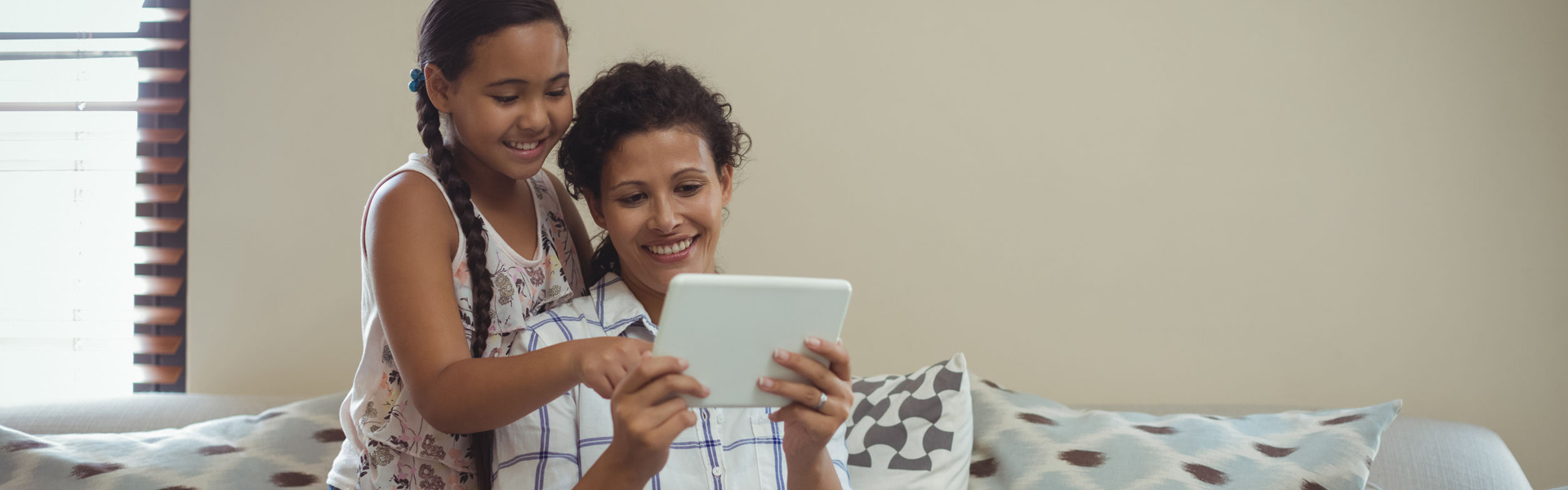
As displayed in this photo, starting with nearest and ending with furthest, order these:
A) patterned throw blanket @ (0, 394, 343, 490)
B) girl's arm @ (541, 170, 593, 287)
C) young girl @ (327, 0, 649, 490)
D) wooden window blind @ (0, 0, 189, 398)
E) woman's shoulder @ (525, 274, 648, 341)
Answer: young girl @ (327, 0, 649, 490)
woman's shoulder @ (525, 274, 648, 341)
girl's arm @ (541, 170, 593, 287)
patterned throw blanket @ (0, 394, 343, 490)
wooden window blind @ (0, 0, 189, 398)

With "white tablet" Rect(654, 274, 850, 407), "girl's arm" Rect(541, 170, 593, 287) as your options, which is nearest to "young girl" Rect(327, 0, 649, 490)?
"girl's arm" Rect(541, 170, 593, 287)

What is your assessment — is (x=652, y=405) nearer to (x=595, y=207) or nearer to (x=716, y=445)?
(x=716, y=445)

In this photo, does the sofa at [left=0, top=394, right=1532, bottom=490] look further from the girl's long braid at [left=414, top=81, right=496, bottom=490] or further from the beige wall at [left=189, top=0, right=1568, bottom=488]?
the girl's long braid at [left=414, top=81, right=496, bottom=490]

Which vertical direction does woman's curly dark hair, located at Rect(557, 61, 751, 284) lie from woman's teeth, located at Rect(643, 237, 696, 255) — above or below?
above

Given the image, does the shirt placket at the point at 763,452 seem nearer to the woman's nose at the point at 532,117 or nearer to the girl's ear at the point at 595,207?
the girl's ear at the point at 595,207

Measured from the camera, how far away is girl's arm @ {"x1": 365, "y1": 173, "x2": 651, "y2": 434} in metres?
0.87

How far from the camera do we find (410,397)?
3.54 ft

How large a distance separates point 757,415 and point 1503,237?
1.54m

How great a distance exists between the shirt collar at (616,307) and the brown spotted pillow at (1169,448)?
0.63 metres

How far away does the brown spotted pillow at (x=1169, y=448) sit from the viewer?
53.6 inches

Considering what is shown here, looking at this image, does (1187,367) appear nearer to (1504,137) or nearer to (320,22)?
(1504,137)

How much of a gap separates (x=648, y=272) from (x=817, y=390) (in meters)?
0.39

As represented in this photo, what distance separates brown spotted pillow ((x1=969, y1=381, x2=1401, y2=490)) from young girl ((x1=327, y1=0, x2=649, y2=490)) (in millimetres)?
733

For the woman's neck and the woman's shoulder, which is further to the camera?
the woman's neck
